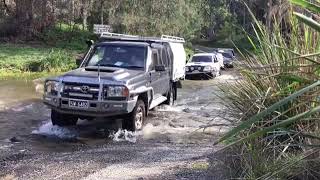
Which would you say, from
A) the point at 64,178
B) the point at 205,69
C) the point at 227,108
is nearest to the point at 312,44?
the point at 227,108

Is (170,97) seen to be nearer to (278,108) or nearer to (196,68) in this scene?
(278,108)

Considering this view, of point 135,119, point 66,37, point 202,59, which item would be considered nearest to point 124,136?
point 135,119

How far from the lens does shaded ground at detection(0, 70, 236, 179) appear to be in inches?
259

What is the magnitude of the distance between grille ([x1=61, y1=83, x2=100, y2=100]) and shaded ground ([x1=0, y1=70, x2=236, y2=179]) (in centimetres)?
80

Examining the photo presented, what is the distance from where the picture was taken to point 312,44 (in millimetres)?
5238

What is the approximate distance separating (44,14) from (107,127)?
85.4 feet

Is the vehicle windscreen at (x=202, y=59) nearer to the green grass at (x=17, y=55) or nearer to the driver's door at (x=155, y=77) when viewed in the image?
the green grass at (x=17, y=55)

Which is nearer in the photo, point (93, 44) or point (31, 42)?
point (93, 44)

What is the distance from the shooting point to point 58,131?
10391 mm

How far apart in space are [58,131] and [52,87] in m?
0.94

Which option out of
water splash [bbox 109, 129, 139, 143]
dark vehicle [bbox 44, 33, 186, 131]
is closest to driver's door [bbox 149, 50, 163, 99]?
dark vehicle [bbox 44, 33, 186, 131]

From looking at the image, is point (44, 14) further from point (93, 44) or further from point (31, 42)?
point (93, 44)

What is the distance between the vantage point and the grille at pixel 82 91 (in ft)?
32.1

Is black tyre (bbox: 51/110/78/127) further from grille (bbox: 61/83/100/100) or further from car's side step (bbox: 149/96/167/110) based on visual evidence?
car's side step (bbox: 149/96/167/110)
